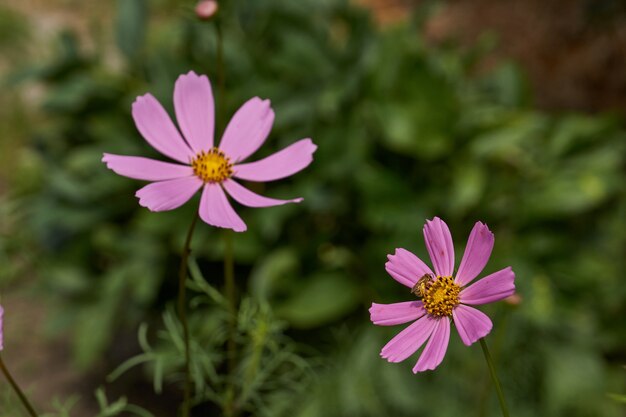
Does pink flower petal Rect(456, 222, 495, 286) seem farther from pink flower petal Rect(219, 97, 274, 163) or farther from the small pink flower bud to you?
the small pink flower bud

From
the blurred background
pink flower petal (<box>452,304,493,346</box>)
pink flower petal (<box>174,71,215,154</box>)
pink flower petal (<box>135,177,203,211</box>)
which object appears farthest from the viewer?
the blurred background

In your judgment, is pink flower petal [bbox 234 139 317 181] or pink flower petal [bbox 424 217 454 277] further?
pink flower petal [bbox 234 139 317 181]

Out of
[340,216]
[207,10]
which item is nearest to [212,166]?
[207,10]

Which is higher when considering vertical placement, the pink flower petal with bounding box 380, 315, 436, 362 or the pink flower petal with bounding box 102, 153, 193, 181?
Answer: the pink flower petal with bounding box 102, 153, 193, 181

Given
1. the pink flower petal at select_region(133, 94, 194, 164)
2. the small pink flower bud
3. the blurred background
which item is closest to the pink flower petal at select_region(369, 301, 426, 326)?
the pink flower petal at select_region(133, 94, 194, 164)

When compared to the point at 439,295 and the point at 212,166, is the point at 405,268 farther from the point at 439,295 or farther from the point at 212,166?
the point at 212,166

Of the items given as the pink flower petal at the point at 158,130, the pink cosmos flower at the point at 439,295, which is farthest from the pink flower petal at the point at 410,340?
the pink flower petal at the point at 158,130

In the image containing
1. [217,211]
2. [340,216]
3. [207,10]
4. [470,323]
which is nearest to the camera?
[470,323]
